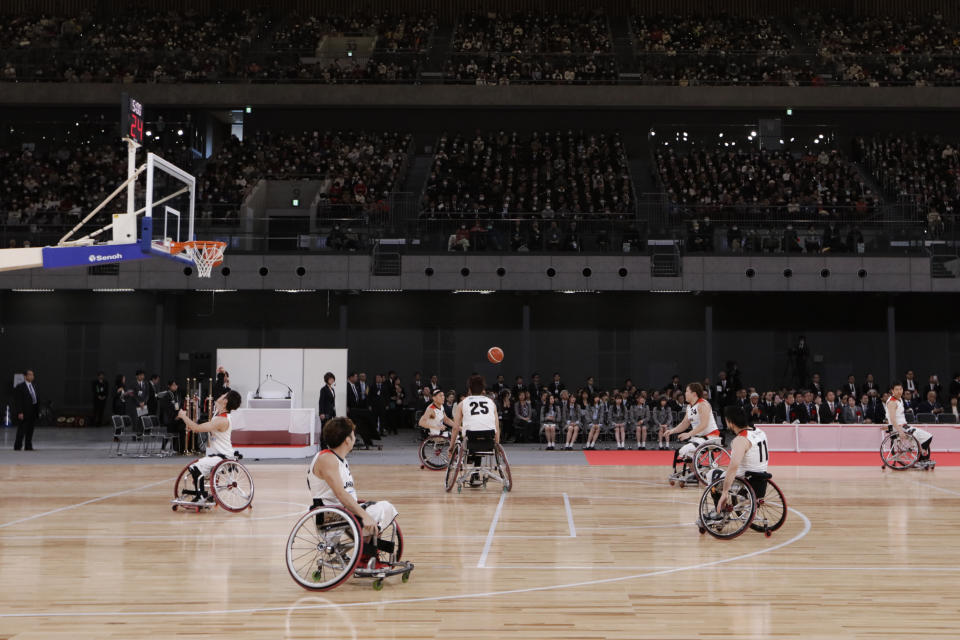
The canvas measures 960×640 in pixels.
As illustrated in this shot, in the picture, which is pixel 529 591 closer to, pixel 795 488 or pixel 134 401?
pixel 795 488

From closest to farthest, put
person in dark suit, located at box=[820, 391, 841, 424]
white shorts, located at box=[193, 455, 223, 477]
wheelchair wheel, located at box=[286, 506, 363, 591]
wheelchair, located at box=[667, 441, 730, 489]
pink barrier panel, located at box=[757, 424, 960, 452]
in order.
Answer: wheelchair wheel, located at box=[286, 506, 363, 591] < white shorts, located at box=[193, 455, 223, 477] < wheelchair, located at box=[667, 441, 730, 489] < pink barrier panel, located at box=[757, 424, 960, 452] < person in dark suit, located at box=[820, 391, 841, 424]

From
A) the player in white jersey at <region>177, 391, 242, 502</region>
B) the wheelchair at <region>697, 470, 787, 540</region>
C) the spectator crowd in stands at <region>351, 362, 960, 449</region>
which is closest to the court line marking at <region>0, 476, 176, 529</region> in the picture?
the player in white jersey at <region>177, 391, 242, 502</region>

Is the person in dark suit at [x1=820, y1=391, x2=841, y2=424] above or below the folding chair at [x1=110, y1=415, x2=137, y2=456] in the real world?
above

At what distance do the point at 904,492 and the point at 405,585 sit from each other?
1012 centimetres

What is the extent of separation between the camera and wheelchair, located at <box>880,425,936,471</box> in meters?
18.9

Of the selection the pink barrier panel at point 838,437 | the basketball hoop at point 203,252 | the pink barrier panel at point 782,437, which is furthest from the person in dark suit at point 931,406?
the basketball hoop at point 203,252

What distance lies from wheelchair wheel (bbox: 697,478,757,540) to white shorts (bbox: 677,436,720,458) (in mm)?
4162

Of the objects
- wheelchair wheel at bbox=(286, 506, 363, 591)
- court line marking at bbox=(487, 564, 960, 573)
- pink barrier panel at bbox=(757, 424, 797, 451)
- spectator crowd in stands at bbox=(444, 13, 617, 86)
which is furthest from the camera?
spectator crowd in stands at bbox=(444, 13, 617, 86)

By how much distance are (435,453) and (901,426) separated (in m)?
9.08

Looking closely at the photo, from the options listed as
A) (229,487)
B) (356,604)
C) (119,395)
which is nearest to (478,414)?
(229,487)

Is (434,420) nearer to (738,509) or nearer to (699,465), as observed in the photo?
(699,465)

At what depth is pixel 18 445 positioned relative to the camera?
72.3 ft

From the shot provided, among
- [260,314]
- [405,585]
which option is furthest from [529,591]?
[260,314]

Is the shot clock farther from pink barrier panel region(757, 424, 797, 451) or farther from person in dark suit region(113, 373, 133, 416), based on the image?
pink barrier panel region(757, 424, 797, 451)
